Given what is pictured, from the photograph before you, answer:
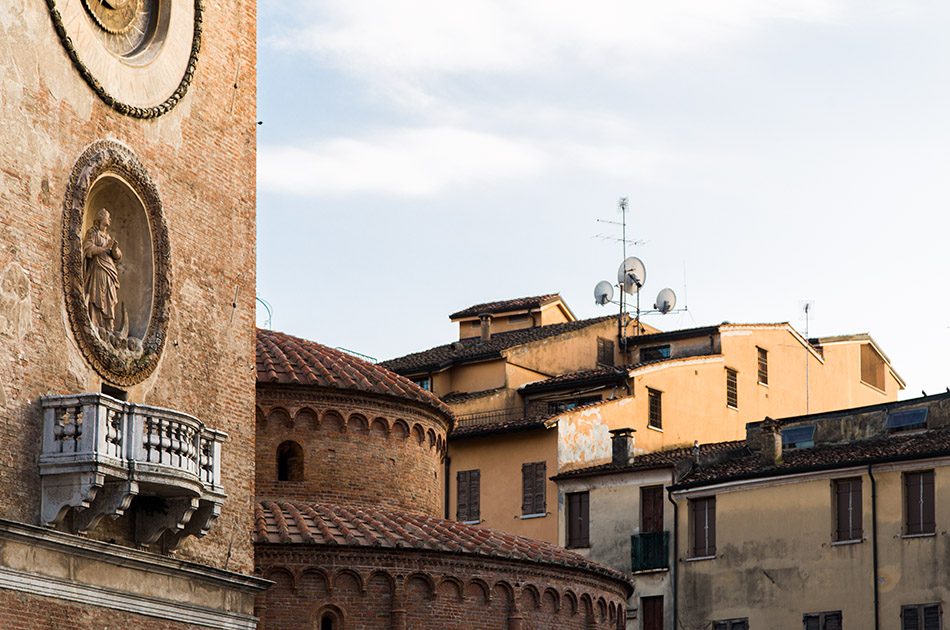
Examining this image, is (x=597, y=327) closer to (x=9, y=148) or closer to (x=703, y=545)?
(x=703, y=545)

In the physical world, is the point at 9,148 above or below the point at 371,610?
above

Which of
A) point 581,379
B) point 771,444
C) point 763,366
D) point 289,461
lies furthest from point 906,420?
point 289,461

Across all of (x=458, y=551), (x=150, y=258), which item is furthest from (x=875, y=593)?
(x=150, y=258)

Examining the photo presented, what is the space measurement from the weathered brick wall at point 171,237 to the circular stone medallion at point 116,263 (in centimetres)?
18

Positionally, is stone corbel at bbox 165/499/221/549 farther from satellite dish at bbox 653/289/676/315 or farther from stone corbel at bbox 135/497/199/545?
satellite dish at bbox 653/289/676/315

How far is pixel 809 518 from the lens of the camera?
41.4 metres

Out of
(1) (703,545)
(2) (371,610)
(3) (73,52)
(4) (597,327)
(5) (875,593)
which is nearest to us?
(3) (73,52)

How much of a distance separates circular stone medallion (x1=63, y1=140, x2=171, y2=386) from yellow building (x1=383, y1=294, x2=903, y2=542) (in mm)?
24093

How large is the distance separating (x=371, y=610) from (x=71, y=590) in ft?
29.4

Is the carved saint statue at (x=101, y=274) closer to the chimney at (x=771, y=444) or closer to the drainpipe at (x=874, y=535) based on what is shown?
the drainpipe at (x=874, y=535)

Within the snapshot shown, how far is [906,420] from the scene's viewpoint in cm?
4253

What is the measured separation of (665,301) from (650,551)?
1353 cm

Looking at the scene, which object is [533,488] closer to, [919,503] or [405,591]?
[919,503]

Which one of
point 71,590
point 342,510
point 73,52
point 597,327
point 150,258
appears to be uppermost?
point 597,327
